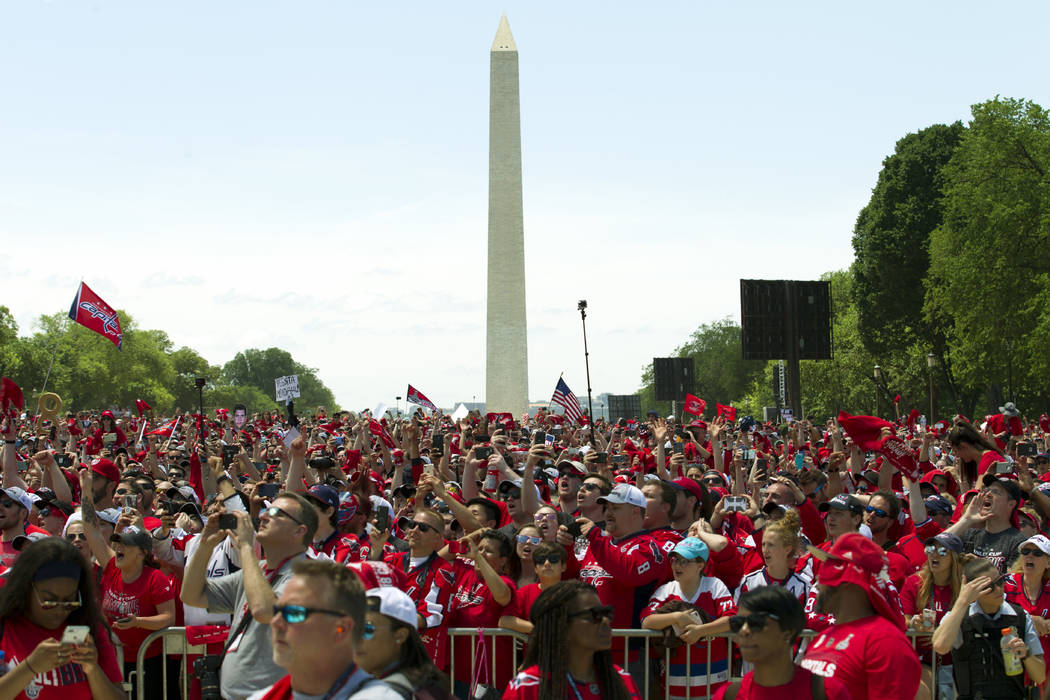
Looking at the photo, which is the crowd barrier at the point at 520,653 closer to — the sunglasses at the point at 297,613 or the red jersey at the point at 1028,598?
the red jersey at the point at 1028,598

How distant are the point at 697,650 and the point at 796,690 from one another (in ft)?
6.30

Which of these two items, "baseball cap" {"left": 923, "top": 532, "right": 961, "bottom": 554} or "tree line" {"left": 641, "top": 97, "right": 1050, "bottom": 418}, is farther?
"tree line" {"left": 641, "top": 97, "right": 1050, "bottom": 418}

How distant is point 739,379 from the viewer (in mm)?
98875

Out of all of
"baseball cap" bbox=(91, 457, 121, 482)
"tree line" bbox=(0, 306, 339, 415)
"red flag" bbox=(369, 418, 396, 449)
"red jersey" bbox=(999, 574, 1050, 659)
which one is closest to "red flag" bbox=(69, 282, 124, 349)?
"red flag" bbox=(369, 418, 396, 449)

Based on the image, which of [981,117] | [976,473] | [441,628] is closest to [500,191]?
[981,117]

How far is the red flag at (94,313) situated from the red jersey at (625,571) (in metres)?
15.2

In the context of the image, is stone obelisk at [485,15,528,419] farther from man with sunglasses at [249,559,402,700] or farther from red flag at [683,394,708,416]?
man with sunglasses at [249,559,402,700]

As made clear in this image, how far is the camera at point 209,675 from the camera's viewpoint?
5.29 metres

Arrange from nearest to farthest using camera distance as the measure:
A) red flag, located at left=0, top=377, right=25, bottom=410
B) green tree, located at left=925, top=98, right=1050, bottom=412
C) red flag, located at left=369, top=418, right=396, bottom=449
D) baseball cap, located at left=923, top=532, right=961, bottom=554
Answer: baseball cap, located at left=923, top=532, right=961, bottom=554, red flag, located at left=0, top=377, right=25, bottom=410, red flag, located at left=369, top=418, right=396, bottom=449, green tree, located at left=925, top=98, right=1050, bottom=412

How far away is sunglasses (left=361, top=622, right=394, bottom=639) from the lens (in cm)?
338

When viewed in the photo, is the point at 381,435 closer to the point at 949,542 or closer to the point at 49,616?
the point at 949,542

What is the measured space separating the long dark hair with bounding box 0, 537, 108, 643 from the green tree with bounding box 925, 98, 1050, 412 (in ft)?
108

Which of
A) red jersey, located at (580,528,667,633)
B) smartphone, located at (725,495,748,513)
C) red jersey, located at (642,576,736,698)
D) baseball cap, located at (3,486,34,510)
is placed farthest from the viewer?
smartphone, located at (725,495,748,513)

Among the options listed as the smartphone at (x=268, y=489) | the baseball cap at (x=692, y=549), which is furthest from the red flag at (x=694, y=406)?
the baseball cap at (x=692, y=549)
